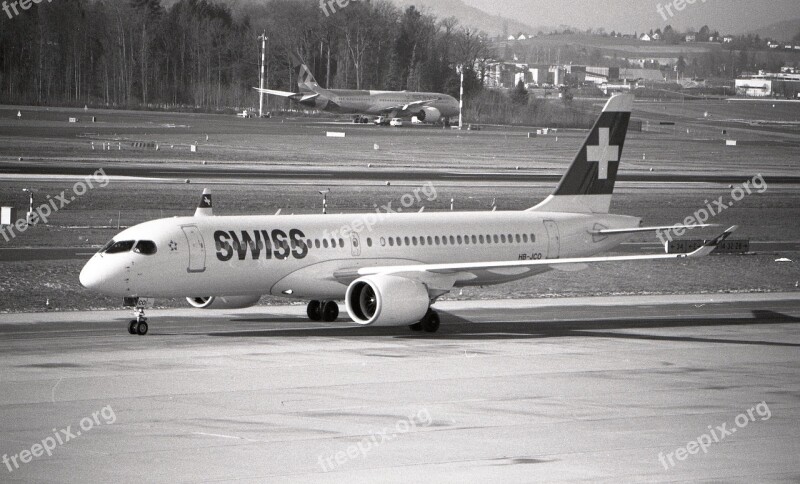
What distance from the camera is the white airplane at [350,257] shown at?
3594 centimetres

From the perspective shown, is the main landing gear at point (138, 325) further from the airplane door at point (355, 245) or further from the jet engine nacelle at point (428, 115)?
the jet engine nacelle at point (428, 115)

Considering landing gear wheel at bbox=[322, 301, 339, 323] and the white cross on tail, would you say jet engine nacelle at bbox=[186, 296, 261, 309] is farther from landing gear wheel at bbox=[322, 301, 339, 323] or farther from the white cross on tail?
the white cross on tail

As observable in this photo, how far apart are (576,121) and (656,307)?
14922 cm

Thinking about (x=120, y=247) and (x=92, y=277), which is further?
(x=120, y=247)

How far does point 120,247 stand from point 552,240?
1553 centimetres

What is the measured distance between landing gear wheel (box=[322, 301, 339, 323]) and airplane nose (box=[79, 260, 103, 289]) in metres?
8.04

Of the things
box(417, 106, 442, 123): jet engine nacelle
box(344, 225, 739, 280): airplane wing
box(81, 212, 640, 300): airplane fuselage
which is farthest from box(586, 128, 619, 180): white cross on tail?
box(417, 106, 442, 123): jet engine nacelle

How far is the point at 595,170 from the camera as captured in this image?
45688 mm

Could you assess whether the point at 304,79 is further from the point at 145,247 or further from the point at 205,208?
the point at 145,247

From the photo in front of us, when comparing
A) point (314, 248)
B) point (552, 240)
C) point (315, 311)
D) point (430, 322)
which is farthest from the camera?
point (552, 240)

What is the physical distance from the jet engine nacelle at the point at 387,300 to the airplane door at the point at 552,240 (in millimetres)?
7247

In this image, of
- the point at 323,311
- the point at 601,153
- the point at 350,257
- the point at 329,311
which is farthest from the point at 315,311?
the point at 601,153

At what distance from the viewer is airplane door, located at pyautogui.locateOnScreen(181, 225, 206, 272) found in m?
36.1

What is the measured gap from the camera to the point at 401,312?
36.6 m
